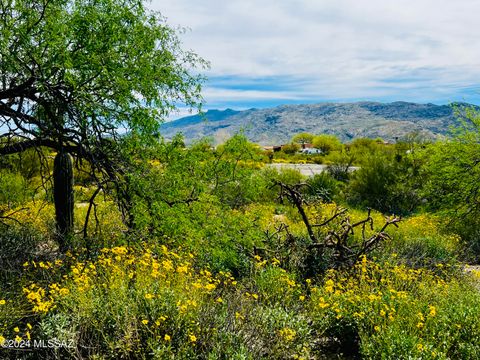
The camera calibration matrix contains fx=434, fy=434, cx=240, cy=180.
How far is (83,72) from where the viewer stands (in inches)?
297

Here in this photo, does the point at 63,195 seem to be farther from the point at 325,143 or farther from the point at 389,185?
the point at 325,143

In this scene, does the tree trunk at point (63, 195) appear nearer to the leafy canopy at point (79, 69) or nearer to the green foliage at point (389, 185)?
the leafy canopy at point (79, 69)

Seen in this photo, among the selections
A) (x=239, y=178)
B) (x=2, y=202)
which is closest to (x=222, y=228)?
(x=239, y=178)

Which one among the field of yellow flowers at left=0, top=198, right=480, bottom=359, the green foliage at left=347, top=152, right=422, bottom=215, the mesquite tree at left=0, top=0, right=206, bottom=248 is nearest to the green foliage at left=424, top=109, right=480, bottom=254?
the green foliage at left=347, top=152, right=422, bottom=215

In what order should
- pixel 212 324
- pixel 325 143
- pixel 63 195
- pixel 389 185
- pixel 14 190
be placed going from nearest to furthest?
pixel 212 324 < pixel 63 195 < pixel 14 190 < pixel 389 185 < pixel 325 143

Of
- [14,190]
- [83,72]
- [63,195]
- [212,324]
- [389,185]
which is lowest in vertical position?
[389,185]

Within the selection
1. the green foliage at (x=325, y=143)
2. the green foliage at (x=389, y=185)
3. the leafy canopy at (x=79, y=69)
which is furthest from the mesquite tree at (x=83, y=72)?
the green foliage at (x=325, y=143)

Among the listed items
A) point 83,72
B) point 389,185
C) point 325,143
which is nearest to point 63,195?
point 83,72

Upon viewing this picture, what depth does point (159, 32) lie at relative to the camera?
8.95 m

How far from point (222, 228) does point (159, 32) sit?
427 centimetres

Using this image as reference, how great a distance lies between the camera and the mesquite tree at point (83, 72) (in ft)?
23.7

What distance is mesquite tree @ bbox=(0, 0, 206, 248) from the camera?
7227 millimetres

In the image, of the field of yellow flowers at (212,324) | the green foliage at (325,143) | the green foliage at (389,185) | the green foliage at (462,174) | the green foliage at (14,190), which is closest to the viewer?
the field of yellow flowers at (212,324)

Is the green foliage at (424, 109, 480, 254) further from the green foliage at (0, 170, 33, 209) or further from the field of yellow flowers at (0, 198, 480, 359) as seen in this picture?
the green foliage at (0, 170, 33, 209)
